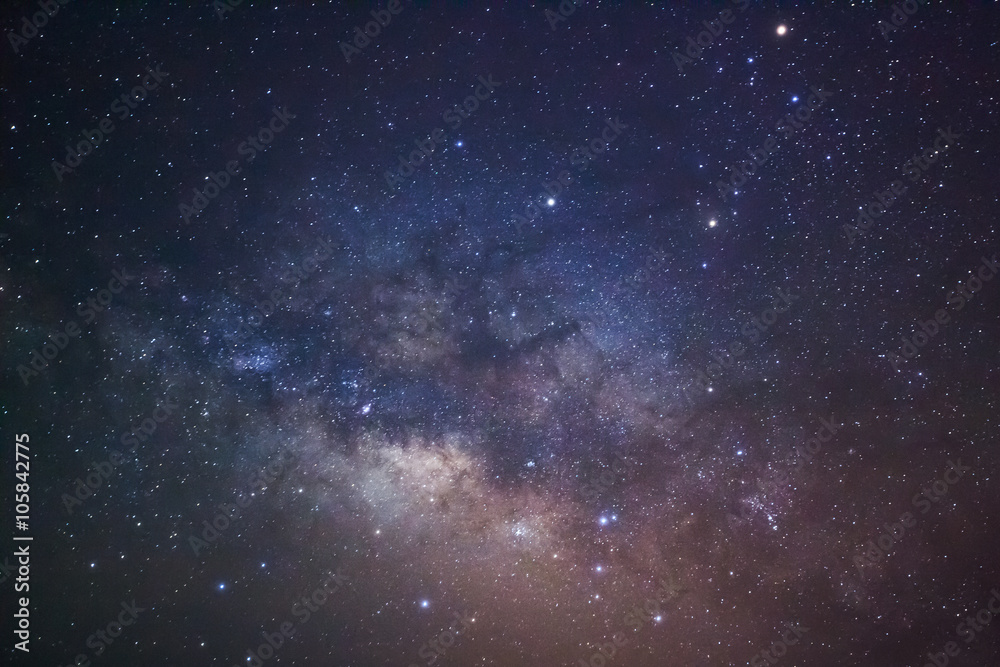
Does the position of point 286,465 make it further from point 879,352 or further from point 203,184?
point 879,352

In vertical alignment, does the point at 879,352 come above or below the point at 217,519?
above

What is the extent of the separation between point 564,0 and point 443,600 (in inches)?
255

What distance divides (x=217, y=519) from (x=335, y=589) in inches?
59.3

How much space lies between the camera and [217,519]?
5.03 meters

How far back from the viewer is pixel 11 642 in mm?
4926

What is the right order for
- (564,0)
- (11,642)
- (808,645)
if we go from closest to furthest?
1. (564,0)
2. (11,642)
3. (808,645)

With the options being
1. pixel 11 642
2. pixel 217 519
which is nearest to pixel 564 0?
pixel 217 519

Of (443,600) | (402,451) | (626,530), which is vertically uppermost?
(402,451)

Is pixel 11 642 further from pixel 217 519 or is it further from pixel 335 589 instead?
pixel 335 589

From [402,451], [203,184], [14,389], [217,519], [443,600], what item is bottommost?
[443,600]

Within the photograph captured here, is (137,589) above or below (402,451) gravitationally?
below

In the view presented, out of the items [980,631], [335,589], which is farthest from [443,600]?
[980,631]

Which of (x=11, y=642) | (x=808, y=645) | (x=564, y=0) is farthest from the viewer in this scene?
(x=808, y=645)

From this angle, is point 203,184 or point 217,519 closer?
point 203,184
